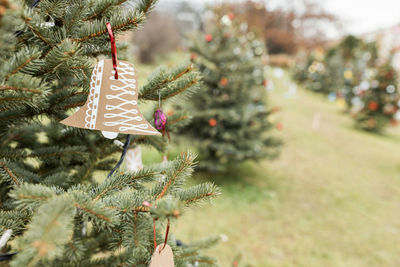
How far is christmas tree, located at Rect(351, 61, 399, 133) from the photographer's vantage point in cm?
1145

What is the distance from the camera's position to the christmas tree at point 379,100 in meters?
11.5

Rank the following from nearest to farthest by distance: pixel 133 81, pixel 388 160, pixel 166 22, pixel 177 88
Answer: pixel 133 81 < pixel 177 88 < pixel 388 160 < pixel 166 22

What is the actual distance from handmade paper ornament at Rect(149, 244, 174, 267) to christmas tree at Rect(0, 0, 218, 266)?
1.2 inches

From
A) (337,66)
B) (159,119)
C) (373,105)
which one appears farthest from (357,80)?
(159,119)

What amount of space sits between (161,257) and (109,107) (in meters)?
0.49

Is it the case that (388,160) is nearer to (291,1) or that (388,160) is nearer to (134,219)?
(134,219)

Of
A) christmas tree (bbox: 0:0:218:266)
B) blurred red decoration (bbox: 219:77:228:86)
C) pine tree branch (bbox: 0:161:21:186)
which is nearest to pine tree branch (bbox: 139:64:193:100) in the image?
christmas tree (bbox: 0:0:218:266)

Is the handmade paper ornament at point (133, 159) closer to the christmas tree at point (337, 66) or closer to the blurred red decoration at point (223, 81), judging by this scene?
the blurred red decoration at point (223, 81)

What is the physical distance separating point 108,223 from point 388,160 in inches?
392

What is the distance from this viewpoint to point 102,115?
0.85 metres

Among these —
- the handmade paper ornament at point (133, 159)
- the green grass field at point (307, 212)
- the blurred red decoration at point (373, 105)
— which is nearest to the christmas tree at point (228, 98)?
the green grass field at point (307, 212)

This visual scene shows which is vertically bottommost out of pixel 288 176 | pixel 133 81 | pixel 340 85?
pixel 288 176

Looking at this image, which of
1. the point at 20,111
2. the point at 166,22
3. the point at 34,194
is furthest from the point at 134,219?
the point at 166,22

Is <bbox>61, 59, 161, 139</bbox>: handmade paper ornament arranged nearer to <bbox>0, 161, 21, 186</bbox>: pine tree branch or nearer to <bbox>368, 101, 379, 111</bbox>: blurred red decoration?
<bbox>0, 161, 21, 186</bbox>: pine tree branch
